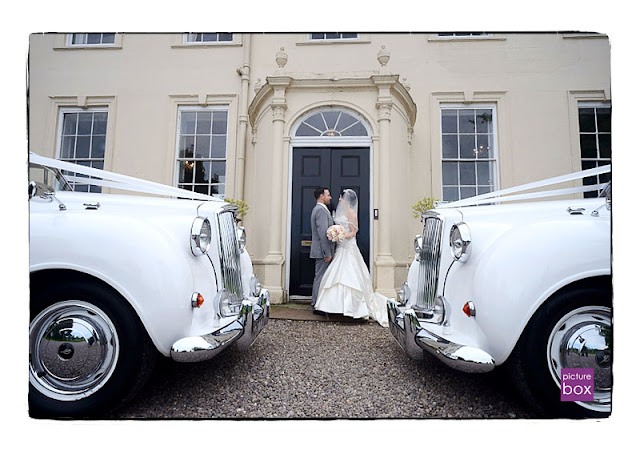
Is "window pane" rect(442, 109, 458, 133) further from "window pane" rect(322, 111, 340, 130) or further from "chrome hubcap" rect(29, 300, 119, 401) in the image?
"chrome hubcap" rect(29, 300, 119, 401)

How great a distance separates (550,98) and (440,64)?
605mm

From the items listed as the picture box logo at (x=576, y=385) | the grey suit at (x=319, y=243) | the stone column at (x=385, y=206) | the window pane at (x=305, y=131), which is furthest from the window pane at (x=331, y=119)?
the picture box logo at (x=576, y=385)

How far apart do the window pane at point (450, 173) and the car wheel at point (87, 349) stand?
5.67ft

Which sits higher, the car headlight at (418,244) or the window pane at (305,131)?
the window pane at (305,131)

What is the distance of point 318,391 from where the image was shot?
1.48 metres

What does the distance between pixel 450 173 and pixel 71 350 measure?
2.05 metres

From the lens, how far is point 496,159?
5.98 ft

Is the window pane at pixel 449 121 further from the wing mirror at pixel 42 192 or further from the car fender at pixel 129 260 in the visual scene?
the wing mirror at pixel 42 192

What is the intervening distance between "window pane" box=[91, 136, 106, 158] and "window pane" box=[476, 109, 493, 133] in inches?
81.7

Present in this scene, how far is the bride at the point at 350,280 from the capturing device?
192cm

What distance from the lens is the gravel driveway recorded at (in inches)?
55.7

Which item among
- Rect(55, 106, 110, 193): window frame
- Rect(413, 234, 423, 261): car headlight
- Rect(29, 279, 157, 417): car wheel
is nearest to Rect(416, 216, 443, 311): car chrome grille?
Rect(413, 234, 423, 261): car headlight

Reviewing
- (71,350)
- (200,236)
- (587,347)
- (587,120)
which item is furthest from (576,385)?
(71,350)

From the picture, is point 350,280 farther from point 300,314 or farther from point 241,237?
point 241,237
